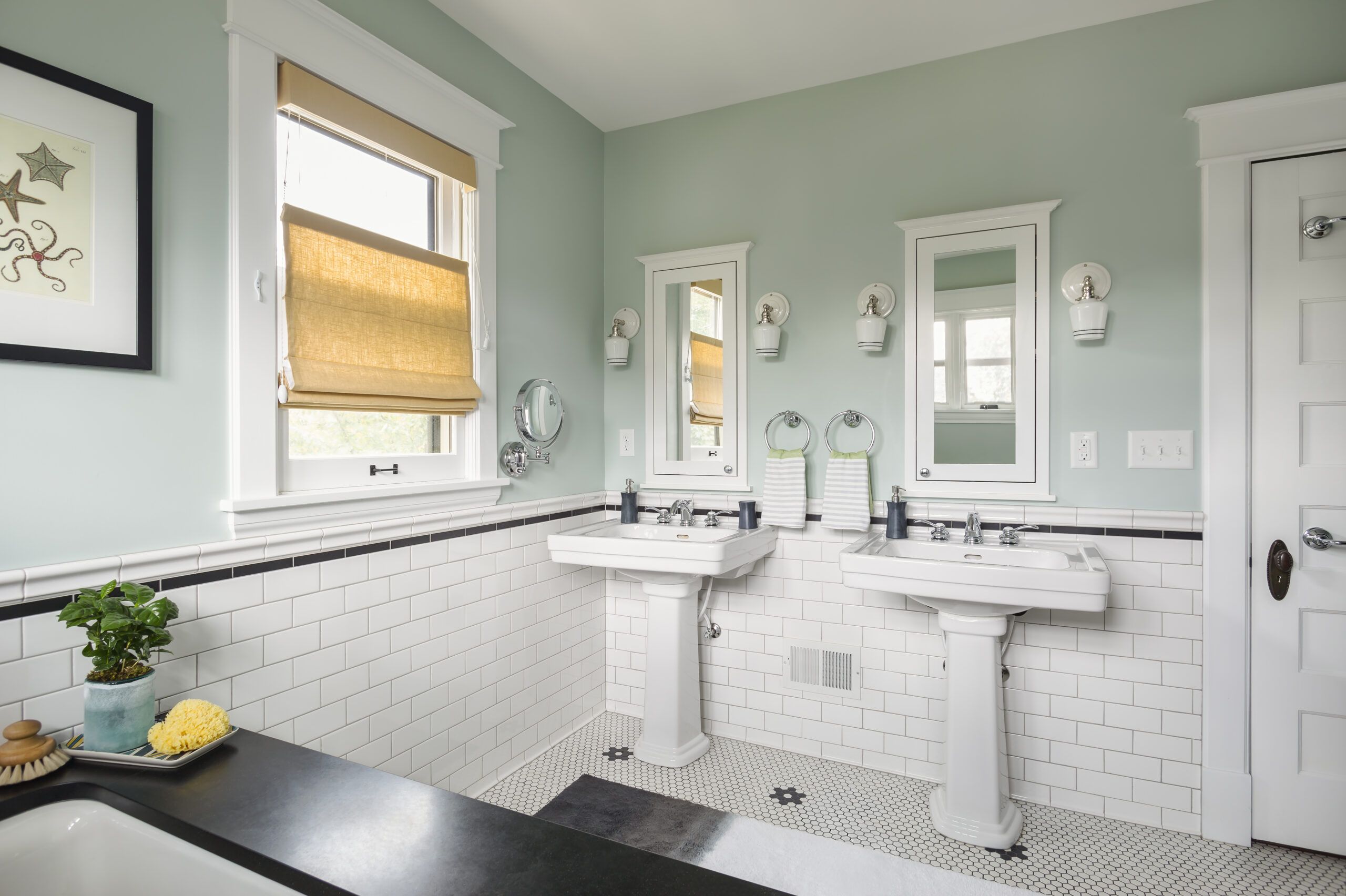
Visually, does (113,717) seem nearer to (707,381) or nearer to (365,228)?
(365,228)

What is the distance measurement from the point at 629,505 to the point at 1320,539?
2.42 metres

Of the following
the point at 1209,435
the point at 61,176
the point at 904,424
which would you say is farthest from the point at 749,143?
the point at 61,176

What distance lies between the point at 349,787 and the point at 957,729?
1.89m

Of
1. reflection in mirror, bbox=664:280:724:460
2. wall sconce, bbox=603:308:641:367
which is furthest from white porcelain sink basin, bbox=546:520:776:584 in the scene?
wall sconce, bbox=603:308:641:367

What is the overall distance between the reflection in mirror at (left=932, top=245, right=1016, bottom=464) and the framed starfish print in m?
2.45

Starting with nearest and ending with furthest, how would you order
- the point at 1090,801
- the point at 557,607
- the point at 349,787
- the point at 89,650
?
the point at 349,787 → the point at 89,650 → the point at 1090,801 → the point at 557,607

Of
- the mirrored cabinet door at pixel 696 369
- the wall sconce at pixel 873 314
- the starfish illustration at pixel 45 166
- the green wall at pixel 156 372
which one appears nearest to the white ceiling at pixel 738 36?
the green wall at pixel 156 372

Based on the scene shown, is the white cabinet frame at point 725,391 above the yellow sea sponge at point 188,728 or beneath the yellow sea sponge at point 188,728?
above

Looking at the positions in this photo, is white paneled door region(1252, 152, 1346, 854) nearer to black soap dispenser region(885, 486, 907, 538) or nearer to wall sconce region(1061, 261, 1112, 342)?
wall sconce region(1061, 261, 1112, 342)

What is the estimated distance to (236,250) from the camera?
1.70 meters

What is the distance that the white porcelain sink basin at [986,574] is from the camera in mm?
2012

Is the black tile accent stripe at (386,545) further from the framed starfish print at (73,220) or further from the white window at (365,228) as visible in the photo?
the framed starfish print at (73,220)

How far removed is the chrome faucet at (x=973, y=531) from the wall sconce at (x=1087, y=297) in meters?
0.72

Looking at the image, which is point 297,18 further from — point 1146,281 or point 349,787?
point 1146,281
